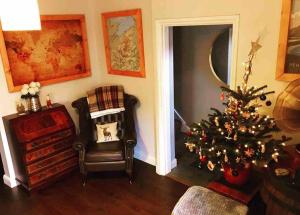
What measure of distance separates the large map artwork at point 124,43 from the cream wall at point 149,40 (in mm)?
153

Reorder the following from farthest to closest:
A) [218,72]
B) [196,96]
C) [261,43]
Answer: [196,96]
[218,72]
[261,43]

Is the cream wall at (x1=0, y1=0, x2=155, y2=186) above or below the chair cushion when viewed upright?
above

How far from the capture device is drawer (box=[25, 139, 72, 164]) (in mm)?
3119

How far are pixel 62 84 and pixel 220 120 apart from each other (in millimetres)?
2359

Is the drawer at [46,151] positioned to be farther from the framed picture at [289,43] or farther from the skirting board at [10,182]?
the framed picture at [289,43]

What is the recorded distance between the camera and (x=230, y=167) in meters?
2.27

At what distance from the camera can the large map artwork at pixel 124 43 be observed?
3.46 metres

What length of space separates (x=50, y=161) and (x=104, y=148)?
2.24 ft

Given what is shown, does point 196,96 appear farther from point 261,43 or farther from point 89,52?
point 261,43

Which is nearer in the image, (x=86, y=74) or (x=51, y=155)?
(x=51, y=155)

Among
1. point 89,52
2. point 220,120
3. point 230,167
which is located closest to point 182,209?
point 230,167

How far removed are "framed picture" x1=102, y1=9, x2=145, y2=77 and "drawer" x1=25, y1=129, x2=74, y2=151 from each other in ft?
3.60

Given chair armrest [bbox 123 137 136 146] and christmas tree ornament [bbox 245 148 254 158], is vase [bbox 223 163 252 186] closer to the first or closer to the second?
christmas tree ornament [bbox 245 148 254 158]

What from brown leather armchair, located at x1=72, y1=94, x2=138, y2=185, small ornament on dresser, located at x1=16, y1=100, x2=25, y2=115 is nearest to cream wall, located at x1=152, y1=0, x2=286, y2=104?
brown leather armchair, located at x1=72, y1=94, x2=138, y2=185
